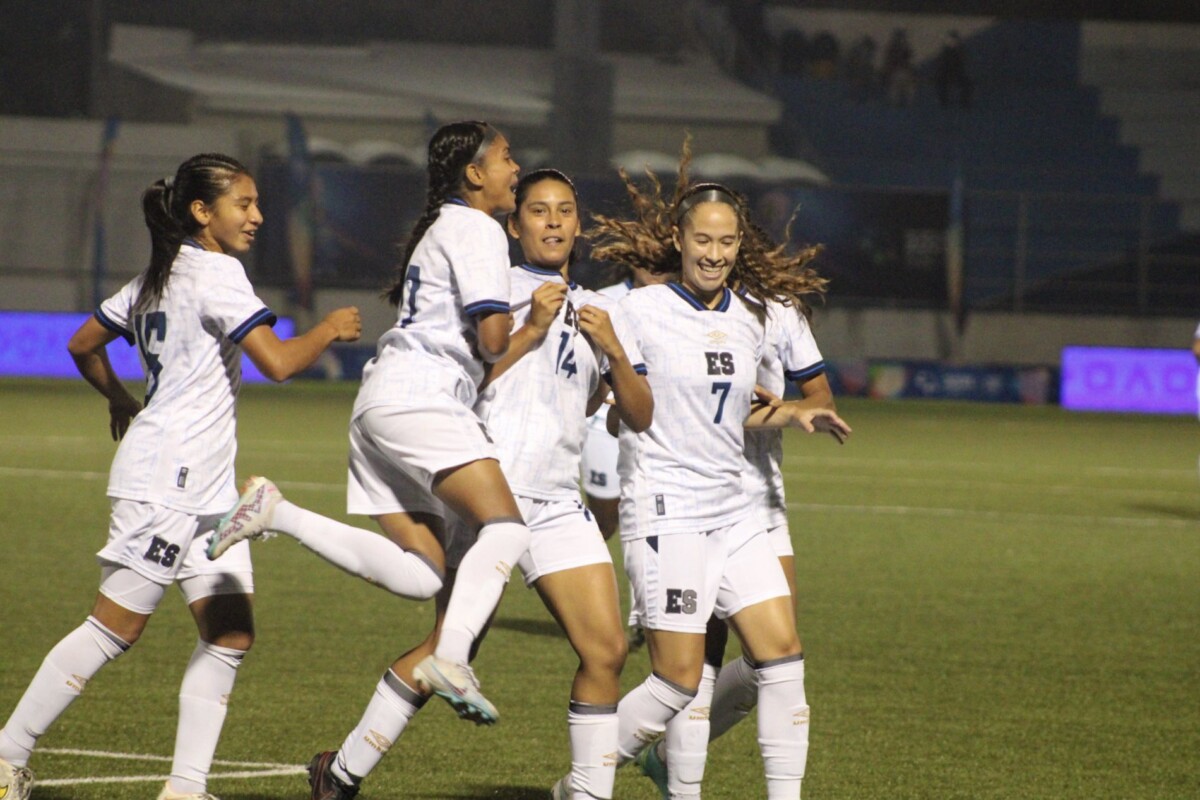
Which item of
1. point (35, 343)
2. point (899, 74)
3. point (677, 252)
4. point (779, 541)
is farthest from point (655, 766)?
point (899, 74)

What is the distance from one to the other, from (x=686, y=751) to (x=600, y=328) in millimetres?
1232

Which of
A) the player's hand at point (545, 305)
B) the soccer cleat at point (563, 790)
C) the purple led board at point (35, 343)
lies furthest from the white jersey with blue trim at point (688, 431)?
the purple led board at point (35, 343)

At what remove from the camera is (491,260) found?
4484 mm

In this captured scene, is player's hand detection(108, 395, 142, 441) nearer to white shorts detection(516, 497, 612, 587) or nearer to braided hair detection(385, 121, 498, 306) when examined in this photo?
braided hair detection(385, 121, 498, 306)

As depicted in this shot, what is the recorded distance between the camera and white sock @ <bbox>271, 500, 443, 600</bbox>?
4457 millimetres

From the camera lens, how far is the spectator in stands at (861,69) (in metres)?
37.6

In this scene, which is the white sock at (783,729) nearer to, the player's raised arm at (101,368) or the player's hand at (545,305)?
the player's hand at (545,305)

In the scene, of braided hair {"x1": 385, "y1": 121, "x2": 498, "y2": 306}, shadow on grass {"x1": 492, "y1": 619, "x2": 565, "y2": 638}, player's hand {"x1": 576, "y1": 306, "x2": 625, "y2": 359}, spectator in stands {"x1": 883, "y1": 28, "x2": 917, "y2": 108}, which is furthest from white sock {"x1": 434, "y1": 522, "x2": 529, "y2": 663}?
spectator in stands {"x1": 883, "y1": 28, "x2": 917, "y2": 108}

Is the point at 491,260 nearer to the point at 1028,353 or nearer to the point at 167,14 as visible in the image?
the point at 1028,353

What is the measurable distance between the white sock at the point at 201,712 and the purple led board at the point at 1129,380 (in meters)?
23.7

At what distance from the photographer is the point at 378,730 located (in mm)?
4672

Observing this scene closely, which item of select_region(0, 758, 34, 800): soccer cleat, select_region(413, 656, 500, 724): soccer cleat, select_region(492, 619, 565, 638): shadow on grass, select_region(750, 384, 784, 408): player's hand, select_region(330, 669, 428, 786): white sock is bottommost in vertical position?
select_region(492, 619, 565, 638): shadow on grass

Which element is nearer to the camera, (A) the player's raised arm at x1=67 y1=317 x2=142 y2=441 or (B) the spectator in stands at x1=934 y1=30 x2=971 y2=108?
(A) the player's raised arm at x1=67 y1=317 x2=142 y2=441

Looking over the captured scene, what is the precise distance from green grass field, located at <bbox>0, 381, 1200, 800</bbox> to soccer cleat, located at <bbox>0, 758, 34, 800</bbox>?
0.44 meters
